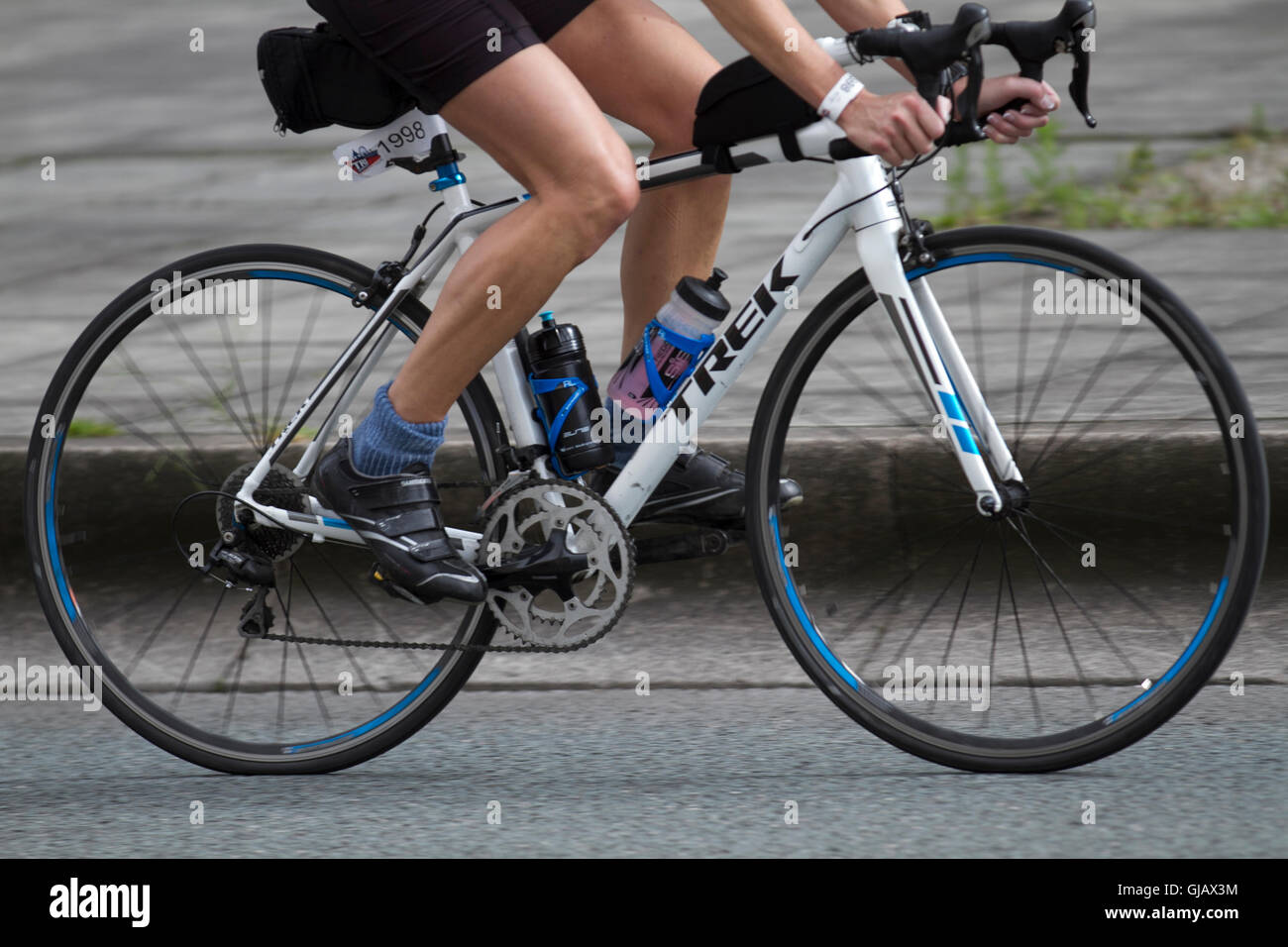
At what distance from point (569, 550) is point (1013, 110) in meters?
1.11

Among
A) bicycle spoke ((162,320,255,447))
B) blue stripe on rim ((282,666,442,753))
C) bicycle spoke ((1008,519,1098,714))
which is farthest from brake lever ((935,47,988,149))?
bicycle spoke ((162,320,255,447))

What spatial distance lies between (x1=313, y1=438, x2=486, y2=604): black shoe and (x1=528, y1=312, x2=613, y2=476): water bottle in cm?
25

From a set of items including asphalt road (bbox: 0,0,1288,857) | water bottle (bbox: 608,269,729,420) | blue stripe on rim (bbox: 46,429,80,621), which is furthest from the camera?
blue stripe on rim (bbox: 46,429,80,621)

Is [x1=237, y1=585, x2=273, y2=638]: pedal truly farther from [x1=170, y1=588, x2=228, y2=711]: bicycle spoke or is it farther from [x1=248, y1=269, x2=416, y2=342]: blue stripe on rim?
[x1=248, y1=269, x2=416, y2=342]: blue stripe on rim

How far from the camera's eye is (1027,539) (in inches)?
133

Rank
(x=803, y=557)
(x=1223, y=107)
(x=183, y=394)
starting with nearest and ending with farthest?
(x=803, y=557), (x=183, y=394), (x=1223, y=107)

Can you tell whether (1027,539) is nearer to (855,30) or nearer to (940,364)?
(940,364)

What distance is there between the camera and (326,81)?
3.36 metres

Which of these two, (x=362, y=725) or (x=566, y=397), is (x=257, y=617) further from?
(x=566, y=397)

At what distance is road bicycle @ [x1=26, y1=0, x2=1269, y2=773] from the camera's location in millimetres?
3271

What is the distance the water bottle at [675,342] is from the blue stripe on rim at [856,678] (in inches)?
12.2

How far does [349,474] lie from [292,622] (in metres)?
0.57

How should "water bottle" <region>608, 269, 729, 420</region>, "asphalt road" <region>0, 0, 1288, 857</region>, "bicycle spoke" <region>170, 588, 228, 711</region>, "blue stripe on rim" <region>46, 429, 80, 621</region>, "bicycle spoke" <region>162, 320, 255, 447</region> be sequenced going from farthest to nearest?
1. "bicycle spoke" <region>162, 320, 255, 447</region>
2. "bicycle spoke" <region>170, 588, 228, 711</region>
3. "blue stripe on rim" <region>46, 429, 80, 621</region>
4. "water bottle" <region>608, 269, 729, 420</region>
5. "asphalt road" <region>0, 0, 1288, 857</region>

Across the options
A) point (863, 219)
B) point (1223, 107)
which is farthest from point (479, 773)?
point (1223, 107)
